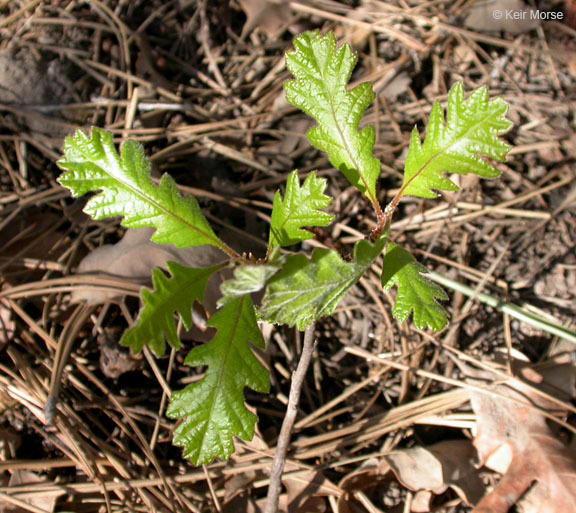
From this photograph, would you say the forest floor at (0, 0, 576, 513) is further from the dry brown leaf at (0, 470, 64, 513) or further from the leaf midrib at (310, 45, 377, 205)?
the leaf midrib at (310, 45, 377, 205)

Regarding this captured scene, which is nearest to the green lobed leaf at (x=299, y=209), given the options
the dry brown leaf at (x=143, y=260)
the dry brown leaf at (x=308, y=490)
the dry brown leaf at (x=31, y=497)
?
the dry brown leaf at (x=143, y=260)

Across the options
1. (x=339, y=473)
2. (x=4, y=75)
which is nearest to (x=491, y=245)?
(x=339, y=473)

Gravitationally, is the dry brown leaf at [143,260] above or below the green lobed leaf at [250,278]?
below

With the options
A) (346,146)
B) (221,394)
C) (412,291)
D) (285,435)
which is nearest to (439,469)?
(285,435)

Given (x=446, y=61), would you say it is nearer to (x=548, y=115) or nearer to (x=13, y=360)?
(x=548, y=115)

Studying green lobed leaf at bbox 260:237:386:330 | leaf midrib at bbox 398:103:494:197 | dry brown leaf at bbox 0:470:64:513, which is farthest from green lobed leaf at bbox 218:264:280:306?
dry brown leaf at bbox 0:470:64:513

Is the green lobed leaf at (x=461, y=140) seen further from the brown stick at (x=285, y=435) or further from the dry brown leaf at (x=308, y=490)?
the dry brown leaf at (x=308, y=490)

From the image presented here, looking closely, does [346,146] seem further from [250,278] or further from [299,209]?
[250,278]
